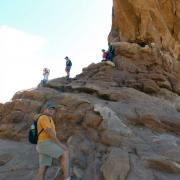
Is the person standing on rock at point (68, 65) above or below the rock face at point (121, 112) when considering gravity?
above

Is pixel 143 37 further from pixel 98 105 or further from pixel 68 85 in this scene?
pixel 98 105

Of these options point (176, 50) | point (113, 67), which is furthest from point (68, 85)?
point (176, 50)

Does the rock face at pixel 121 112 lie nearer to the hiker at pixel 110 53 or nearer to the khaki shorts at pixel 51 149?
the hiker at pixel 110 53

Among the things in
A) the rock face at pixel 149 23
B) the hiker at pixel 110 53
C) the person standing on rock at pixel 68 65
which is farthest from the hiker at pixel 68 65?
the rock face at pixel 149 23

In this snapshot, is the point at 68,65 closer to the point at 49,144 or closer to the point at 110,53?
the point at 110,53

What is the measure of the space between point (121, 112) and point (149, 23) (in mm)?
15500

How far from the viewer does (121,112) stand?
19141mm

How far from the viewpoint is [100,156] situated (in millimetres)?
15422

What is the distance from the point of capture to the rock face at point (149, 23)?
32312 mm

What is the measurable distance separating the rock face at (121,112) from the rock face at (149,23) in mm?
91

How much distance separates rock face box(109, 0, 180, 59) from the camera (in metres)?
32.3

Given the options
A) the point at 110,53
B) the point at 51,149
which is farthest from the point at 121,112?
the point at 110,53

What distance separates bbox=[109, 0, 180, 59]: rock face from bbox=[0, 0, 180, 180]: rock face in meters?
0.09

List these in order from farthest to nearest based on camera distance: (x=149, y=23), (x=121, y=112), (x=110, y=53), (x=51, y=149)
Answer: (x=149, y=23)
(x=110, y=53)
(x=121, y=112)
(x=51, y=149)
